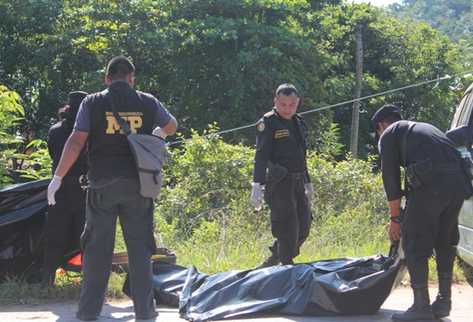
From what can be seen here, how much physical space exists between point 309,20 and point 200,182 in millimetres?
11317

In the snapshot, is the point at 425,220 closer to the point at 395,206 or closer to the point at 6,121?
the point at 395,206

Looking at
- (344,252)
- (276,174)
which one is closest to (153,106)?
(276,174)

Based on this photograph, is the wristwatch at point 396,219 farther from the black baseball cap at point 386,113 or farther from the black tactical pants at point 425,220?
the black baseball cap at point 386,113

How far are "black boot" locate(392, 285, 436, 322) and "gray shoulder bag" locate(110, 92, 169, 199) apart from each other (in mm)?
1904

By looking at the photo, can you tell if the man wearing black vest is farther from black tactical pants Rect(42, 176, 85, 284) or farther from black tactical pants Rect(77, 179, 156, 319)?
black tactical pants Rect(42, 176, 85, 284)

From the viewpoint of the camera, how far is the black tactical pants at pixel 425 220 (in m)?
4.95

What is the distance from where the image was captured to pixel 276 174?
6.18 meters

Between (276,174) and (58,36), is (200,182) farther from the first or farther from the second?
(58,36)

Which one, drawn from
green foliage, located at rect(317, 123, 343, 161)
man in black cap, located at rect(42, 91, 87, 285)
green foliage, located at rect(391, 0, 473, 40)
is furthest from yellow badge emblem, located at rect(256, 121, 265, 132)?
green foliage, located at rect(391, 0, 473, 40)

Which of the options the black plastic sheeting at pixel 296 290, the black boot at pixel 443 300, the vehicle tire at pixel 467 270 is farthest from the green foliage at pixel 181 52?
the black boot at pixel 443 300

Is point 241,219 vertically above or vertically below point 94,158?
below

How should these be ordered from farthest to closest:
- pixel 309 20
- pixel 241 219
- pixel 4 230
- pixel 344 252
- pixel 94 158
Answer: pixel 309 20 < pixel 241 219 < pixel 344 252 < pixel 4 230 < pixel 94 158

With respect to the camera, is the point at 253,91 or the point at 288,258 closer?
the point at 288,258

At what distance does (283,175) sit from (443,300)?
5.69 feet
